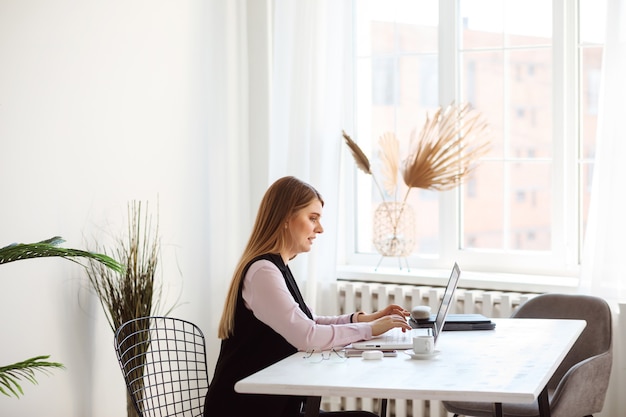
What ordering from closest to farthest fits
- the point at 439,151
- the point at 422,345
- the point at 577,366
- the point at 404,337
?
the point at 422,345 < the point at 404,337 < the point at 577,366 < the point at 439,151

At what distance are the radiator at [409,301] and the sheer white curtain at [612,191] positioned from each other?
409mm

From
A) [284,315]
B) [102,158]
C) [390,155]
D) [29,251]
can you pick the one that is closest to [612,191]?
[390,155]

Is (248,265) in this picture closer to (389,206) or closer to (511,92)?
(389,206)

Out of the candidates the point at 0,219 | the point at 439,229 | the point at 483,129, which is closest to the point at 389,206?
the point at 439,229

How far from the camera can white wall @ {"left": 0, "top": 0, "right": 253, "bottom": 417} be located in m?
3.20

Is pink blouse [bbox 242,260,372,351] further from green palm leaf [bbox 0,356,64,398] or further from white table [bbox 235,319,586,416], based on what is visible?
green palm leaf [bbox 0,356,64,398]

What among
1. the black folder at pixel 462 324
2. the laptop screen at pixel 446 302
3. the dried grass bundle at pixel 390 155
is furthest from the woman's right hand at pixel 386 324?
the dried grass bundle at pixel 390 155

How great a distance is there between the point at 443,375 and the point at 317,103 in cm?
238

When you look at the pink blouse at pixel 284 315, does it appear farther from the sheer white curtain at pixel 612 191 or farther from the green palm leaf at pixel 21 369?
the sheer white curtain at pixel 612 191

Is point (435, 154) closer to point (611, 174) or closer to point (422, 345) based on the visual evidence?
point (611, 174)

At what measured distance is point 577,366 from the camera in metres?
3.09

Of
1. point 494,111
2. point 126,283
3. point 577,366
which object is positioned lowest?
point 577,366

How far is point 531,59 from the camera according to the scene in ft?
14.1

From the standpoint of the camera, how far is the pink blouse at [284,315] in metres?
2.68
